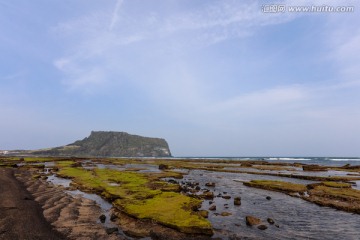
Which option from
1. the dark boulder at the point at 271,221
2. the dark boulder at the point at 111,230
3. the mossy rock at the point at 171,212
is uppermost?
the mossy rock at the point at 171,212

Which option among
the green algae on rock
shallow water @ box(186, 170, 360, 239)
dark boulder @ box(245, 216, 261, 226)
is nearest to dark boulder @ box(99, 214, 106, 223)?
the green algae on rock

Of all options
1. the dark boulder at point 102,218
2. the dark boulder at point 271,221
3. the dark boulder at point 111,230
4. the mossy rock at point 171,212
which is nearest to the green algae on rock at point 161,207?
the mossy rock at point 171,212

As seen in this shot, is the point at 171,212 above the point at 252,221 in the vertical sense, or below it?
above

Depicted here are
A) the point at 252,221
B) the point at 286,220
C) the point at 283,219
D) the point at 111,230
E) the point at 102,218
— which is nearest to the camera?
the point at 111,230

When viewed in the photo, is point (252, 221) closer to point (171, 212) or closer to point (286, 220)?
point (286, 220)

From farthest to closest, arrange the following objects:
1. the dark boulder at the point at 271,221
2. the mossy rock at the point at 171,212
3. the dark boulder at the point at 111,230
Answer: the dark boulder at the point at 271,221 < the mossy rock at the point at 171,212 < the dark boulder at the point at 111,230

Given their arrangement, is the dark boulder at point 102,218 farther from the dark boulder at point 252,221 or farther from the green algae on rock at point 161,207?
the dark boulder at point 252,221

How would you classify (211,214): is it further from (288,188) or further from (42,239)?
(288,188)

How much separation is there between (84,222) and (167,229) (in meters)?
8.73

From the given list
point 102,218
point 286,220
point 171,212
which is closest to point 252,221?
point 286,220

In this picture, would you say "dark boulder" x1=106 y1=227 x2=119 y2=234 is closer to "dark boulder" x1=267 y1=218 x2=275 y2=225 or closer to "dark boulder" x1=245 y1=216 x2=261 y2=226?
"dark boulder" x1=245 y1=216 x2=261 y2=226

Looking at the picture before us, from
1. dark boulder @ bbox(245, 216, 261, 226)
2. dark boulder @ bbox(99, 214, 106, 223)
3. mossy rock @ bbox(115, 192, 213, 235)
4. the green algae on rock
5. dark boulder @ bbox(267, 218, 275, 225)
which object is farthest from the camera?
dark boulder @ bbox(267, 218, 275, 225)

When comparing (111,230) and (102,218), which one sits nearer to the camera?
(111,230)

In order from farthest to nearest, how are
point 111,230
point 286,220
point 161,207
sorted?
point 161,207 → point 286,220 → point 111,230
